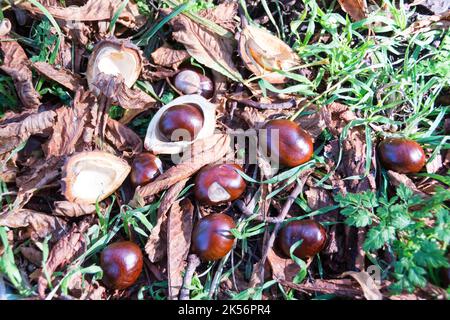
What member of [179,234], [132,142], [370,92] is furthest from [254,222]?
[370,92]

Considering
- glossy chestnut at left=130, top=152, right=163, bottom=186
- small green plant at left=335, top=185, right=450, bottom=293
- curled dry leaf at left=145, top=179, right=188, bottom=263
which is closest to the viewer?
small green plant at left=335, top=185, right=450, bottom=293

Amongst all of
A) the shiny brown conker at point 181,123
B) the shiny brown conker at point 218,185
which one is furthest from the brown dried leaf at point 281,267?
the shiny brown conker at point 181,123

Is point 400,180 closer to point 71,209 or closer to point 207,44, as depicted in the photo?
point 207,44

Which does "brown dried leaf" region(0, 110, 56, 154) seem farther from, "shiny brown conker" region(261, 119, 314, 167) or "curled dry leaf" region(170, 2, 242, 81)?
"shiny brown conker" region(261, 119, 314, 167)

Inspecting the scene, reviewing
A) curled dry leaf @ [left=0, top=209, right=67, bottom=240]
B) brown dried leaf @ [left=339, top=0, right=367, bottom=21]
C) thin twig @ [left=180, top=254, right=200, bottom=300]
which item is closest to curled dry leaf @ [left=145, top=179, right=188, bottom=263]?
thin twig @ [left=180, top=254, right=200, bottom=300]

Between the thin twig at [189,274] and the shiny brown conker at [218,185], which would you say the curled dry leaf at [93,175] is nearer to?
the shiny brown conker at [218,185]

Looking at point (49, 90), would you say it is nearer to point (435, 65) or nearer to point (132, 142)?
point (132, 142)

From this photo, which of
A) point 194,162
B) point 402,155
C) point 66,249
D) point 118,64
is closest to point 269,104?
point 194,162
